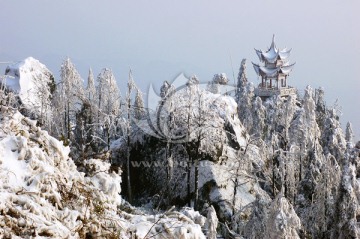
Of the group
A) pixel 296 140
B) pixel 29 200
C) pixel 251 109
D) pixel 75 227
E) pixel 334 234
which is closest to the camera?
pixel 29 200

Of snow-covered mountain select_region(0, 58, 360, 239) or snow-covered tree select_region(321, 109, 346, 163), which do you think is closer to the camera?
snow-covered mountain select_region(0, 58, 360, 239)

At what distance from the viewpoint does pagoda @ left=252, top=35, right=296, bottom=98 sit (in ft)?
149

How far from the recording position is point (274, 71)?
150ft

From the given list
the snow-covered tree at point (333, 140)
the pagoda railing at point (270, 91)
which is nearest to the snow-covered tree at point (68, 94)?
the snow-covered tree at point (333, 140)

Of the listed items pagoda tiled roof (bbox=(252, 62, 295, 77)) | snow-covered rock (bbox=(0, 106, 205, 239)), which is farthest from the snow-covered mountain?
pagoda tiled roof (bbox=(252, 62, 295, 77))

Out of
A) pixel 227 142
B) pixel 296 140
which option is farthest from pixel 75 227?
pixel 296 140

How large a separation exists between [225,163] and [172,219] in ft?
63.4

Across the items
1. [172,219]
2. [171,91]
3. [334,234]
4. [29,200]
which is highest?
[171,91]

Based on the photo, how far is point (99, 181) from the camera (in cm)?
525

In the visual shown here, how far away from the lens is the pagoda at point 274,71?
45531 millimetres

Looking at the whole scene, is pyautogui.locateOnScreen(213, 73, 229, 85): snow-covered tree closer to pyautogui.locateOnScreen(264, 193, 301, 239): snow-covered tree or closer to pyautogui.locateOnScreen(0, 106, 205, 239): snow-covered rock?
pyautogui.locateOnScreen(264, 193, 301, 239): snow-covered tree

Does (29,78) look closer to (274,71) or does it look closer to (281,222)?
(281,222)

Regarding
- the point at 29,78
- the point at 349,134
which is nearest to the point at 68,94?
the point at 29,78

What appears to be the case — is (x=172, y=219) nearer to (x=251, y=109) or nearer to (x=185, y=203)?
(x=185, y=203)
